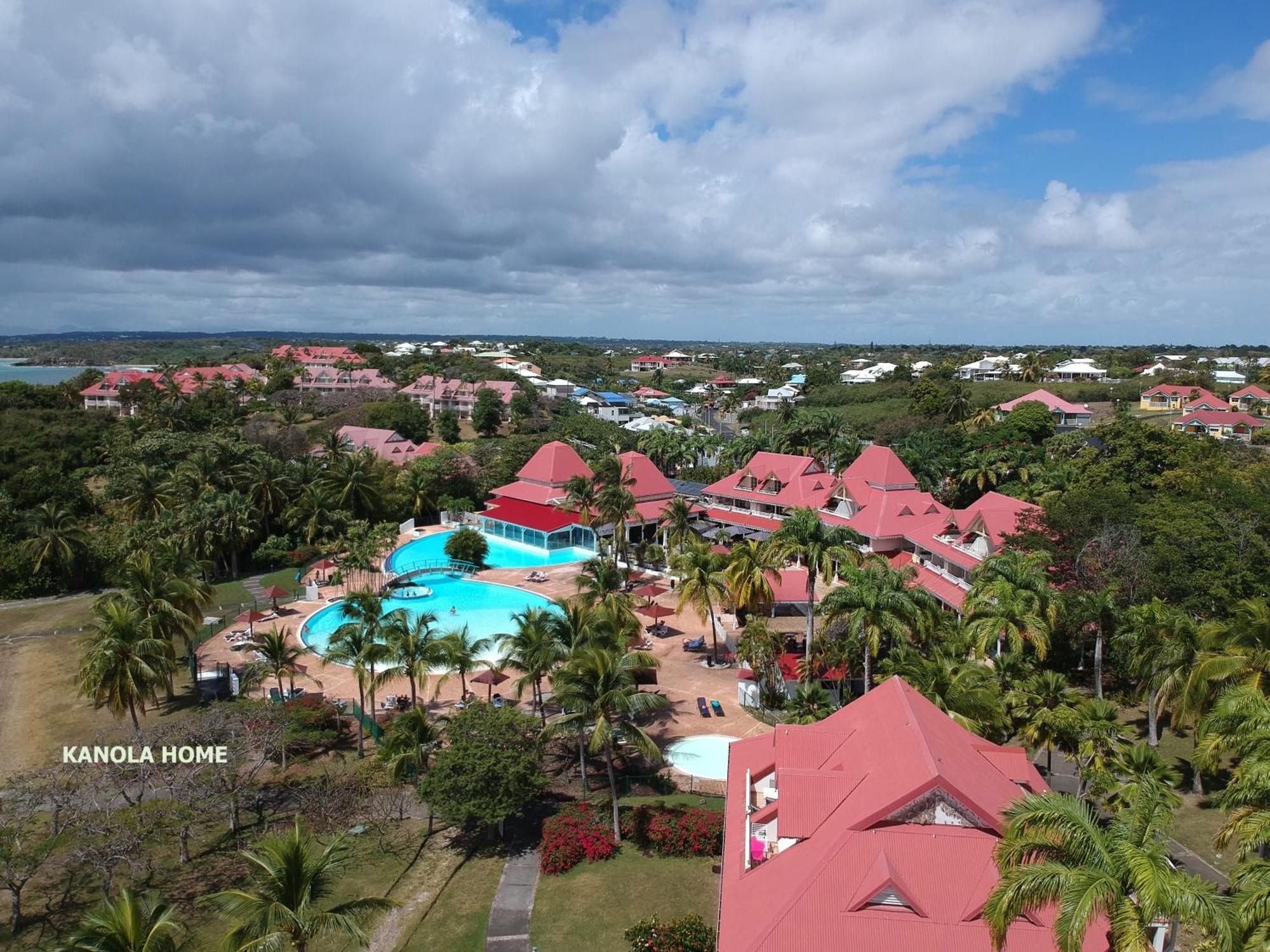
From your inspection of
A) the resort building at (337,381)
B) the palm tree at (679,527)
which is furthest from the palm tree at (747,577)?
the resort building at (337,381)

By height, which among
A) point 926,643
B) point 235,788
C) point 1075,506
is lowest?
point 235,788

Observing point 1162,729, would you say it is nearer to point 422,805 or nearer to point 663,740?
point 663,740

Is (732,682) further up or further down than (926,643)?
further down

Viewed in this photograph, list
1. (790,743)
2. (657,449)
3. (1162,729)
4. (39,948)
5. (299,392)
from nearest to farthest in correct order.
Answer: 1. (39,948)
2. (790,743)
3. (1162,729)
4. (657,449)
5. (299,392)

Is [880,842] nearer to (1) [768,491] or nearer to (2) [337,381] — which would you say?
(1) [768,491]

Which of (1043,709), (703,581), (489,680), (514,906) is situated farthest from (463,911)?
(703,581)

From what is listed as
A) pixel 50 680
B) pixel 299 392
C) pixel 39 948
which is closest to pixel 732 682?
pixel 39 948
